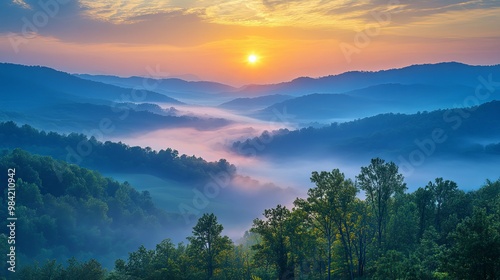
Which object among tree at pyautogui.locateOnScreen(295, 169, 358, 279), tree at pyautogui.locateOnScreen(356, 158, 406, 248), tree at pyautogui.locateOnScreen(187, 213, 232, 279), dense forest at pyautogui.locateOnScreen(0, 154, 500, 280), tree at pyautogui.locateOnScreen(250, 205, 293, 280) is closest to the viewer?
tree at pyautogui.locateOnScreen(295, 169, 358, 279)

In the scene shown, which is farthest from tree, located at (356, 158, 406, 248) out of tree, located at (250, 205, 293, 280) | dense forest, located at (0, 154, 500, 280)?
tree, located at (250, 205, 293, 280)

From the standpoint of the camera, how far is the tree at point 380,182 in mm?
47406

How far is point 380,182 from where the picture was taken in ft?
158

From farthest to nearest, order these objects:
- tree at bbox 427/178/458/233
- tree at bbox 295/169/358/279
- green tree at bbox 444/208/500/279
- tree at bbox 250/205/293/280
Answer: tree at bbox 427/178/458/233 < tree at bbox 250/205/293/280 < tree at bbox 295/169/358/279 < green tree at bbox 444/208/500/279

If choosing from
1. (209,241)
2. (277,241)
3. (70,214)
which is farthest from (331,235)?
(70,214)

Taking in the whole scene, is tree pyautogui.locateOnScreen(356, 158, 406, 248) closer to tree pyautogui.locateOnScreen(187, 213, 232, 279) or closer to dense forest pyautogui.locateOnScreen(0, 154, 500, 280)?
dense forest pyautogui.locateOnScreen(0, 154, 500, 280)

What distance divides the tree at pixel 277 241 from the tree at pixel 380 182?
1074cm

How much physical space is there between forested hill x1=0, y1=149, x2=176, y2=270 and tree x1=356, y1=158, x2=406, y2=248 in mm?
97528

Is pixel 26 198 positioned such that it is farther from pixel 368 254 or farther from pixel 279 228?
pixel 368 254

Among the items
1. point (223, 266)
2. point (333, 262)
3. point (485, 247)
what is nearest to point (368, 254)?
point (333, 262)

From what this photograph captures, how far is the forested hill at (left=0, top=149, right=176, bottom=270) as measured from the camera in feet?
375

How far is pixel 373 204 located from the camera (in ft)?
160

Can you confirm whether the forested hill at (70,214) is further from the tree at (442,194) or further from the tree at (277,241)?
the tree at (442,194)

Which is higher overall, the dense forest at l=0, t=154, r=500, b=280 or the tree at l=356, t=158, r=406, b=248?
the tree at l=356, t=158, r=406, b=248
